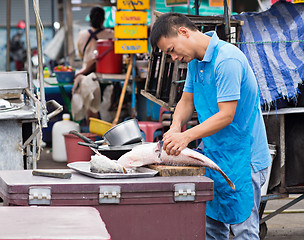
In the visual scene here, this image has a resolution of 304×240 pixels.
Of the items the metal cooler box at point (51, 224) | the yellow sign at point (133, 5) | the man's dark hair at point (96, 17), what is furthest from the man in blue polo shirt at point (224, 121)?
the man's dark hair at point (96, 17)

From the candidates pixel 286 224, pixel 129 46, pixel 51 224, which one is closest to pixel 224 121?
pixel 51 224

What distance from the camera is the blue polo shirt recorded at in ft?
10.4

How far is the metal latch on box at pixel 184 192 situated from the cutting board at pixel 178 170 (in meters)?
0.16

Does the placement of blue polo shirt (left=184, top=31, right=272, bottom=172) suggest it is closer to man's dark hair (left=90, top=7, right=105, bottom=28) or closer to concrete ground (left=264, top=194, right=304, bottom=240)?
concrete ground (left=264, top=194, right=304, bottom=240)

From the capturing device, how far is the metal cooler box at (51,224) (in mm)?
2002

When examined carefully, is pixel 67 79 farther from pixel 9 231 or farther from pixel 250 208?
pixel 9 231

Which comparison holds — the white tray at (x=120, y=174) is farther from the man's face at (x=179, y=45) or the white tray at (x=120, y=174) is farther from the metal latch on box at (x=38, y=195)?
the man's face at (x=179, y=45)

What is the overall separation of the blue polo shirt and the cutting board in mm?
431

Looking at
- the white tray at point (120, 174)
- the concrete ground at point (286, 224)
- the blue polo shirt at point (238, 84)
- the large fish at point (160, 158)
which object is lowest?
the concrete ground at point (286, 224)

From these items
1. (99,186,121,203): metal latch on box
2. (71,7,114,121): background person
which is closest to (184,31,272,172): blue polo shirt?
(99,186,121,203): metal latch on box

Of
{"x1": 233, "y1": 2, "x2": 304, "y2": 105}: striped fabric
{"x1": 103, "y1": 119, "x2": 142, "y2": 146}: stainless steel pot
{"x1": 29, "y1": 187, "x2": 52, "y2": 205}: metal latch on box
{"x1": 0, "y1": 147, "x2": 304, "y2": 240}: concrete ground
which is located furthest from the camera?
{"x1": 0, "y1": 147, "x2": 304, "y2": 240}: concrete ground

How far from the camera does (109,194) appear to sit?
2.86 meters

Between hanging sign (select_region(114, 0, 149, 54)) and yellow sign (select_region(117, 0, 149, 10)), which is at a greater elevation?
yellow sign (select_region(117, 0, 149, 10))

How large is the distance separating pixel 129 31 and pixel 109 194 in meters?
5.25
